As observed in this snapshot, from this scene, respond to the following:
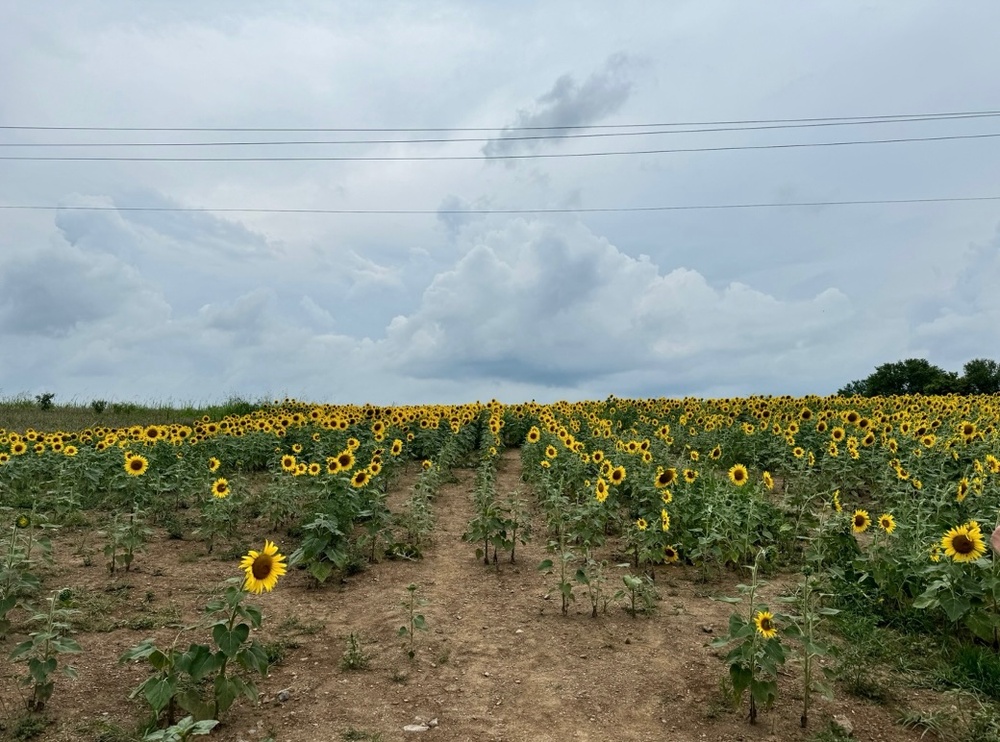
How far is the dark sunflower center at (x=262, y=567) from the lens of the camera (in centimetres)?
478

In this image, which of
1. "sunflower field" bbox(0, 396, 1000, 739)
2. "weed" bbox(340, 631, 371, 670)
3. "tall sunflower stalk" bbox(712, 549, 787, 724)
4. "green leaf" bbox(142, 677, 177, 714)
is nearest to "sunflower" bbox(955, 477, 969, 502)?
"sunflower field" bbox(0, 396, 1000, 739)

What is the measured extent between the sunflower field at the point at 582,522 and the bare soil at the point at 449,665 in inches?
7.9

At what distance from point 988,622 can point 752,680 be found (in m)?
2.15

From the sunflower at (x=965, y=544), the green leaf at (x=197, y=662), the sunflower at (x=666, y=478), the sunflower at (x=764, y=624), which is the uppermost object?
the sunflower at (x=666, y=478)

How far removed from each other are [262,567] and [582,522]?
399 cm

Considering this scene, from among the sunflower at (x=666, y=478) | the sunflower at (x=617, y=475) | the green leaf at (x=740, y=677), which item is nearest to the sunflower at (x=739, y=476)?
the sunflower at (x=666, y=478)

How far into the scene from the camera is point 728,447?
1300 cm

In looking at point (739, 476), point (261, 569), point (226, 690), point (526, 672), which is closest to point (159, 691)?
point (226, 690)

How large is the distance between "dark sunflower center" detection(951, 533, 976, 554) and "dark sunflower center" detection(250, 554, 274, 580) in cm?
486

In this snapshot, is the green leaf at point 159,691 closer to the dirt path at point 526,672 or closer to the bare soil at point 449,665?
the bare soil at point 449,665

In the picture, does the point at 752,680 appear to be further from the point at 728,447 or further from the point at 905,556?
the point at 728,447

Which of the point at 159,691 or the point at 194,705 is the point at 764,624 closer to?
the point at 194,705

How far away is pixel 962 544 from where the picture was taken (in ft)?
17.9

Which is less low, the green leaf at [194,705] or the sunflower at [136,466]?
the sunflower at [136,466]
